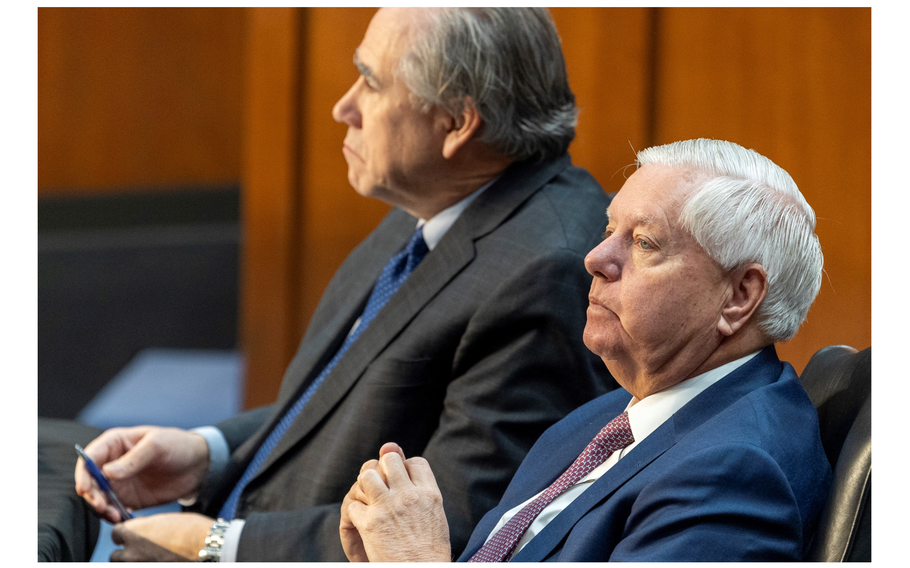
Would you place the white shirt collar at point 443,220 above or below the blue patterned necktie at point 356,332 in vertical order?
above

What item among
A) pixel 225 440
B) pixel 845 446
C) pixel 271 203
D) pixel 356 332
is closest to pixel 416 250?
pixel 356 332

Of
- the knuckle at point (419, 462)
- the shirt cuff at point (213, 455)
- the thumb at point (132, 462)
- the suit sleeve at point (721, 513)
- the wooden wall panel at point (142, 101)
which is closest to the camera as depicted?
the suit sleeve at point (721, 513)

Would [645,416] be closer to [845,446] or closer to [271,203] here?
[845,446]

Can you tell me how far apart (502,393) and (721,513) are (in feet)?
1.68

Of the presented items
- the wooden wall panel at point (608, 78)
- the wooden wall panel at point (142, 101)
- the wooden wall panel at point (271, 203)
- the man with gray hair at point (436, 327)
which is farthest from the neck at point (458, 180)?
the wooden wall panel at point (142, 101)

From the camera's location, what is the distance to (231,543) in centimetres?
148

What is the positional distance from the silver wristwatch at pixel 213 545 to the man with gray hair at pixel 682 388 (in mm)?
426

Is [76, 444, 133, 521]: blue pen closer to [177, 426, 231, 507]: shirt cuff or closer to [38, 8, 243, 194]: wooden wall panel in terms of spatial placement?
[177, 426, 231, 507]: shirt cuff

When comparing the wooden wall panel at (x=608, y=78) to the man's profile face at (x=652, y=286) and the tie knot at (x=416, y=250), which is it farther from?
the man's profile face at (x=652, y=286)

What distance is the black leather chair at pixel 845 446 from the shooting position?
38.5 inches

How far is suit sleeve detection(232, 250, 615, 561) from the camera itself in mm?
1390

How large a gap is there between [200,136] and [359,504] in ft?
13.0

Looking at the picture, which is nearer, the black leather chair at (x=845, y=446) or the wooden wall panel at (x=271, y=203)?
the black leather chair at (x=845, y=446)
